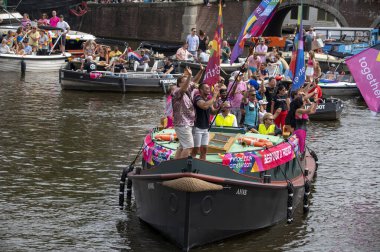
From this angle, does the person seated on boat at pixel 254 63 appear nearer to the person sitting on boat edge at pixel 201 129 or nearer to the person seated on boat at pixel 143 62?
the person seated on boat at pixel 143 62

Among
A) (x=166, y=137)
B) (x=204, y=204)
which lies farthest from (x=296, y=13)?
(x=204, y=204)

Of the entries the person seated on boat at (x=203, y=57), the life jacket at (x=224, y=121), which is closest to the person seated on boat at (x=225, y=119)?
the life jacket at (x=224, y=121)

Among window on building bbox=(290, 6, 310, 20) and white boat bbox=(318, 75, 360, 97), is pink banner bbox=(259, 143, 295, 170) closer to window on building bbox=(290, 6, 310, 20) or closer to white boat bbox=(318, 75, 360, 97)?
white boat bbox=(318, 75, 360, 97)

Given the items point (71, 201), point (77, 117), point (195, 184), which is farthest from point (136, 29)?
point (195, 184)

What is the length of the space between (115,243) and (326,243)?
3.49 meters

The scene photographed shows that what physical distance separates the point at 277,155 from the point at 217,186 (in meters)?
2.22

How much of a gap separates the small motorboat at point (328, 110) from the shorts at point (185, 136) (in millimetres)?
14022

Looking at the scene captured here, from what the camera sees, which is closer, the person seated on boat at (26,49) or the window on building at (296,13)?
the person seated on boat at (26,49)

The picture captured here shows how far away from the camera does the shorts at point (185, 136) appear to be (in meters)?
14.8

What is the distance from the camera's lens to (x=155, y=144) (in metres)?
16.0

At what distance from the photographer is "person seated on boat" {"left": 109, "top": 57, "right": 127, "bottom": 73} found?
33781mm

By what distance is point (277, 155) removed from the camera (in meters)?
15.8

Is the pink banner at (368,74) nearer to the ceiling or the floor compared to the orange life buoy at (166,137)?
nearer to the ceiling

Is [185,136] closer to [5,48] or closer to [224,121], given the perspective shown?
[224,121]
